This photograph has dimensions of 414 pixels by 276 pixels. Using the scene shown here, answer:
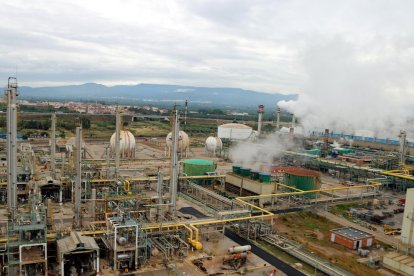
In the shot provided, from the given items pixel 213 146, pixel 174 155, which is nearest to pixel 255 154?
pixel 213 146

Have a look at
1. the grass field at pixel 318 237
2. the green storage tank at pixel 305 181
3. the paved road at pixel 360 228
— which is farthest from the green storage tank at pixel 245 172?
the paved road at pixel 360 228

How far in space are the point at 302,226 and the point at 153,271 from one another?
13537 millimetres

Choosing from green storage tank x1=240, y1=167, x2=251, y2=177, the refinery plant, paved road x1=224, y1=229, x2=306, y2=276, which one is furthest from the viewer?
green storage tank x1=240, y1=167, x2=251, y2=177

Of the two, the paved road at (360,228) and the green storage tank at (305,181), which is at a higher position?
the green storage tank at (305,181)

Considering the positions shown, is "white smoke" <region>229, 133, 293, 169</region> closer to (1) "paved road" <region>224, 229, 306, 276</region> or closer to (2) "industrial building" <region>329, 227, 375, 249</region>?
(2) "industrial building" <region>329, 227, 375, 249</region>

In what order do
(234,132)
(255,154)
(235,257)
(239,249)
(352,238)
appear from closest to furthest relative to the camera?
1. (235,257)
2. (239,249)
3. (352,238)
4. (255,154)
5. (234,132)

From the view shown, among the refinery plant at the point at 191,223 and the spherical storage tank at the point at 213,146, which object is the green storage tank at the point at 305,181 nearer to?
the refinery plant at the point at 191,223

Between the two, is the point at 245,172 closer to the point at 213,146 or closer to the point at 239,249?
the point at 239,249

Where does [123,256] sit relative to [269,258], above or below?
above

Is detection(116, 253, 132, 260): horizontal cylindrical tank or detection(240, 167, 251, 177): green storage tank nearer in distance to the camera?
detection(116, 253, 132, 260): horizontal cylindrical tank

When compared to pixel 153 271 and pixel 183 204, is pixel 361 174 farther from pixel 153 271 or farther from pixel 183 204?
pixel 153 271

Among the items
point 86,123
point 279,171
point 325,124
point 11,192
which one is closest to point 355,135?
point 325,124

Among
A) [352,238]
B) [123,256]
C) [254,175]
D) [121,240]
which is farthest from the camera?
[254,175]

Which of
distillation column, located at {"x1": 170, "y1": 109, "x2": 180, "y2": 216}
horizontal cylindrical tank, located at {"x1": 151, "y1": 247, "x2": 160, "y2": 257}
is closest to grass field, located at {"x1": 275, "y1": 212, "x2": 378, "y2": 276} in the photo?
distillation column, located at {"x1": 170, "y1": 109, "x2": 180, "y2": 216}
